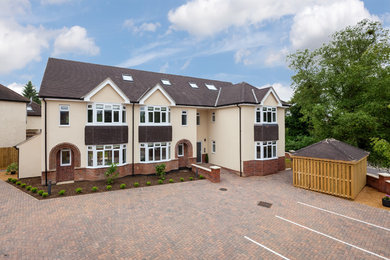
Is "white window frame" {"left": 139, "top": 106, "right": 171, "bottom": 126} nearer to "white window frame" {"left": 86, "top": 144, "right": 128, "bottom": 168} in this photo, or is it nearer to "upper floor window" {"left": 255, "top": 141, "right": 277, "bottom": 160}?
"white window frame" {"left": 86, "top": 144, "right": 128, "bottom": 168}

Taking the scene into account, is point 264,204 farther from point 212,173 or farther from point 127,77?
point 127,77

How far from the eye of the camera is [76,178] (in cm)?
1480

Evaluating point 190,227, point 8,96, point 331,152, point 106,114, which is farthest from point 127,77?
point 331,152

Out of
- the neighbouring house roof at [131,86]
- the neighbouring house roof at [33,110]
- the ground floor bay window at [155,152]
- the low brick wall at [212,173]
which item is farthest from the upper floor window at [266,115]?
the neighbouring house roof at [33,110]

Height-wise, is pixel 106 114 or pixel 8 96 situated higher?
pixel 8 96

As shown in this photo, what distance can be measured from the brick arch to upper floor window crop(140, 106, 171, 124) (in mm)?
5438

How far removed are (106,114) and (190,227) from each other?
11184mm

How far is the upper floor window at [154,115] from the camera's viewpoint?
55.5 feet

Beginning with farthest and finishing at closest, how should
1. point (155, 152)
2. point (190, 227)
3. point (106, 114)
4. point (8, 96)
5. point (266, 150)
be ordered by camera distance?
point (8, 96) < point (266, 150) < point (155, 152) < point (106, 114) < point (190, 227)

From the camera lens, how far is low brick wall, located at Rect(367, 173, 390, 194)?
504 inches

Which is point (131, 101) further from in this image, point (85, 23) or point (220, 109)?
point (220, 109)

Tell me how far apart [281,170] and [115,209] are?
16343 millimetres

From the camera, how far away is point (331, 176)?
12805mm

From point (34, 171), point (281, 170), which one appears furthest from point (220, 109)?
point (34, 171)
